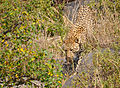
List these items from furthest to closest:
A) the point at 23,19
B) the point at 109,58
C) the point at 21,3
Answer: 1. the point at 21,3
2. the point at 23,19
3. the point at 109,58

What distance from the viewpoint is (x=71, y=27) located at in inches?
179

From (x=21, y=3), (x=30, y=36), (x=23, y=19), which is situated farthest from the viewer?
(x=21, y=3)

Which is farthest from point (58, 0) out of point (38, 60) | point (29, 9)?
point (38, 60)

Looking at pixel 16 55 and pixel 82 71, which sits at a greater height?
pixel 16 55

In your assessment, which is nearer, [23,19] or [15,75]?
[15,75]

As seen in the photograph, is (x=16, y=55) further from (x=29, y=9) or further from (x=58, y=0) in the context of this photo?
(x=58, y=0)

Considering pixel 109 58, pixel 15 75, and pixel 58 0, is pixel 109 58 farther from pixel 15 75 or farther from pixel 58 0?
pixel 58 0

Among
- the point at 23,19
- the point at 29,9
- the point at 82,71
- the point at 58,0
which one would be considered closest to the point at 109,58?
the point at 82,71

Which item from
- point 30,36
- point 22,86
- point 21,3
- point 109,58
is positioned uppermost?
point 21,3

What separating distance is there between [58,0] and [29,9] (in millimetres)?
1655

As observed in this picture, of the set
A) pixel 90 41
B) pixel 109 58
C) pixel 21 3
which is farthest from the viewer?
pixel 21 3

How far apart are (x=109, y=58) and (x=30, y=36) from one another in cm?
154

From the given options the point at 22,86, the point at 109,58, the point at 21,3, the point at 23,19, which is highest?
the point at 21,3

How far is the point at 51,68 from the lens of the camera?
330cm
